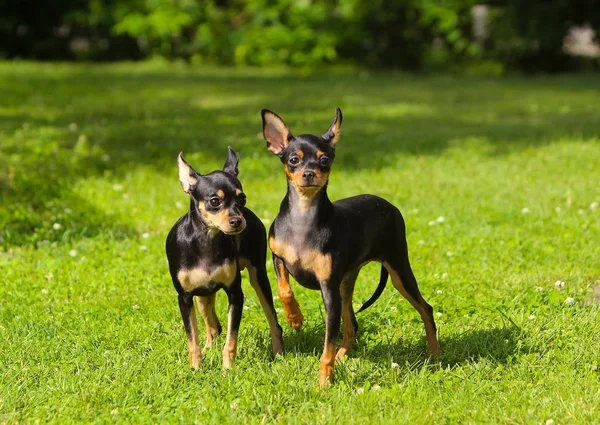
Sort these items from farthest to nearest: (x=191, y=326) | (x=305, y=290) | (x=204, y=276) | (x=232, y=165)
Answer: (x=305, y=290)
(x=232, y=165)
(x=191, y=326)
(x=204, y=276)

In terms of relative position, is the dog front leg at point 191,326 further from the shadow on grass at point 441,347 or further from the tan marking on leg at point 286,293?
the shadow on grass at point 441,347

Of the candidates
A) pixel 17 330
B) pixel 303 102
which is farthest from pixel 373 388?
pixel 303 102

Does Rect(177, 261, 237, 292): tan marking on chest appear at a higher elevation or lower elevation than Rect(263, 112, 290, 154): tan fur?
lower

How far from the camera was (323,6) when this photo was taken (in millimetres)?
22625

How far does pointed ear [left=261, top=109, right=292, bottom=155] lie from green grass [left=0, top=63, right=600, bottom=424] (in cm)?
120

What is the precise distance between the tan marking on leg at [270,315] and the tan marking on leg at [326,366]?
487 mm

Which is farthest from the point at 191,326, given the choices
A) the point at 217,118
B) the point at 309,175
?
the point at 217,118

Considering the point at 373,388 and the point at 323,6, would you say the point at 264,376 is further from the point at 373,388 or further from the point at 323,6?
the point at 323,6

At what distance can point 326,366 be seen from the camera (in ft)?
15.0

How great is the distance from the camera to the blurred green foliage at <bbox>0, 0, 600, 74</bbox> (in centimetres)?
2245

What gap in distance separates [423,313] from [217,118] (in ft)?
30.3

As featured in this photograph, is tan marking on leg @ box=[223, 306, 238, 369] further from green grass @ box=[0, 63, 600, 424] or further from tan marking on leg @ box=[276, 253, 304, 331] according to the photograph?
tan marking on leg @ box=[276, 253, 304, 331]

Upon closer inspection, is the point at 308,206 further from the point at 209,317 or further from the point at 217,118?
the point at 217,118

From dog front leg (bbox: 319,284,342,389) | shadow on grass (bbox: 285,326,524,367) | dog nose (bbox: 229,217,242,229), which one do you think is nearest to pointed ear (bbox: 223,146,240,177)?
dog nose (bbox: 229,217,242,229)
